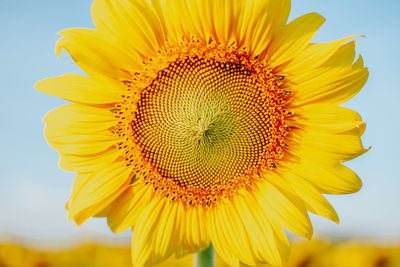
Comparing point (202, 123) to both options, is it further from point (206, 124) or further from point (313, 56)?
point (313, 56)

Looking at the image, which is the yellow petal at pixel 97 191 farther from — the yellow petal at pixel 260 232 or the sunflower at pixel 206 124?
the yellow petal at pixel 260 232

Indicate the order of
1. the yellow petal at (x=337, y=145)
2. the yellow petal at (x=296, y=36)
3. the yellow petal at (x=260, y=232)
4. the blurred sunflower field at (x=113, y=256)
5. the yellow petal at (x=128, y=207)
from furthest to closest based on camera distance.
→ the blurred sunflower field at (x=113, y=256) → the yellow petal at (x=128, y=207) → the yellow petal at (x=260, y=232) → the yellow petal at (x=337, y=145) → the yellow petal at (x=296, y=36)

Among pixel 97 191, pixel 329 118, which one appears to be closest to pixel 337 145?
pixel 329 118

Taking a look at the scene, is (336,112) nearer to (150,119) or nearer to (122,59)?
(150,119)

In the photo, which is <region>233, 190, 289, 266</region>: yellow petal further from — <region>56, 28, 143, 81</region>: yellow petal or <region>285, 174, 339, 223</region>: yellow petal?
<region>56, 28, 143, 81</region>: yellow petal

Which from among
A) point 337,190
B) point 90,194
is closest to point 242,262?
point 337,190

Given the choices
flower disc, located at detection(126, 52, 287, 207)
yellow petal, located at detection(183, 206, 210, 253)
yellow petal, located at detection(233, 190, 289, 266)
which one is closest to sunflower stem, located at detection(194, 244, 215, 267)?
yellow petal, located at detection(183, 206, 210, 253)

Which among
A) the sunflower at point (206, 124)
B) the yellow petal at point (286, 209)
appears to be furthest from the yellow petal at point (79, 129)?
the yellow petal at point (286, 209)
